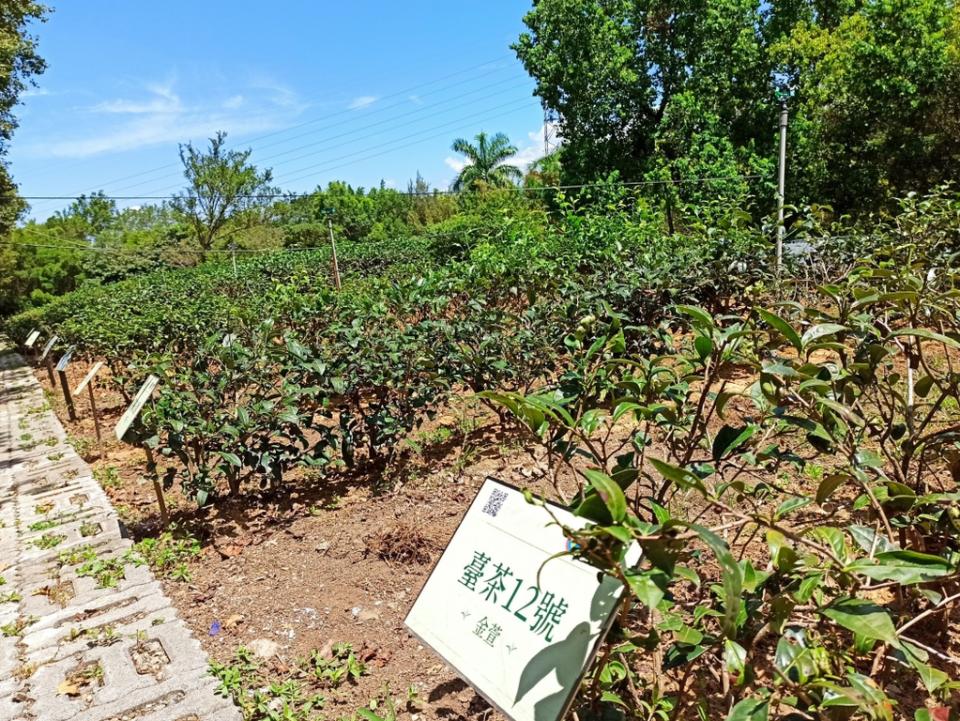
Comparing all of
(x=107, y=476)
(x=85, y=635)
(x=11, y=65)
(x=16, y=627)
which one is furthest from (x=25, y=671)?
(x=11, y=65)

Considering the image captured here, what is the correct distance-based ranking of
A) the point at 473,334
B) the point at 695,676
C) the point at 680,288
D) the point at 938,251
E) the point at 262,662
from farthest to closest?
the point at 938,251 → the point at 680,288 → the point at 473,334 → the point at 262,662 → the point at 695,676

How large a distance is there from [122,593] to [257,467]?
83 cm

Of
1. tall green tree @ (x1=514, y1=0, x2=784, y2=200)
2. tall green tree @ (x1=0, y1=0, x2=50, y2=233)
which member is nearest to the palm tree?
tall green tree @ (x1=514, y1=0, x2=784, y2=200)

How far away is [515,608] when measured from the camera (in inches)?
57.6

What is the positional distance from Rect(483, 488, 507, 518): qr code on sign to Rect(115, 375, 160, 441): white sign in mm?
2101

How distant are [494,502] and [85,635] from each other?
208 cm

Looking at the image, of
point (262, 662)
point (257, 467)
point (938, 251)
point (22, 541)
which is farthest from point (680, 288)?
point (22, 541)

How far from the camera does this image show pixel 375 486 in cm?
365

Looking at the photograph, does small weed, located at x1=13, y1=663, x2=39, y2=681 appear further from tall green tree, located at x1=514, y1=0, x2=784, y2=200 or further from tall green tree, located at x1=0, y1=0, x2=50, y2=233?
tall green tree, located at x1=514, y1=0, x2=784, y2=200

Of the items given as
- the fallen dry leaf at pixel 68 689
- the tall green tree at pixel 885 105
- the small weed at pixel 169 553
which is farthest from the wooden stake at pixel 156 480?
the tall green tree at pixel 885 105

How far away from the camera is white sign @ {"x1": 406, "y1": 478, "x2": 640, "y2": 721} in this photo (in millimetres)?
1280

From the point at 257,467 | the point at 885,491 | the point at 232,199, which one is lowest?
the point at 257,467

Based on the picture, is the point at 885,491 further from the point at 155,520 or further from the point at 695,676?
the point at 155,520

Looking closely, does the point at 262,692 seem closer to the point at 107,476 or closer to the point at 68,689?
the point at 68,689
